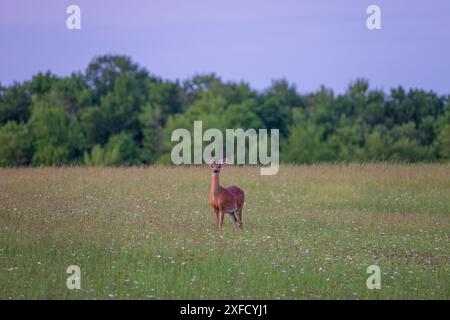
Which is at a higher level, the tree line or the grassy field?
the tree line

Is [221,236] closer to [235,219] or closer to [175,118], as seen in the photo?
[235,219]

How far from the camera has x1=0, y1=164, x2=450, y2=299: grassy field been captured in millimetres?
11727

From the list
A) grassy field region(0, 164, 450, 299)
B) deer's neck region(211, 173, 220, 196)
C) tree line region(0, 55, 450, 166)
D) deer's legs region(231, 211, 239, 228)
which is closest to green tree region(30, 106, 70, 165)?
tree line region(0, 55, 450, 166)

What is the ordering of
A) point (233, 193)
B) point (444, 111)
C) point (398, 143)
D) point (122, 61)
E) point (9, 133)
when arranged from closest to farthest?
1. point (233, 193)
2. point (9, 133)
3. point (398, 143)
4. point (444, 111)
5. point (122, 61)

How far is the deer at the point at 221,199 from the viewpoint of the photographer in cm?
1569

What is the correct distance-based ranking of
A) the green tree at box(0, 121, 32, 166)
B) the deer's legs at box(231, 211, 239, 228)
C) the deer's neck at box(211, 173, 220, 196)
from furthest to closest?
the green tree at box(0, 121, 32, 166) < the deer's legs at box(231, 211, 239, 228) < the deer's neck at box(211, 173, 220, 196)

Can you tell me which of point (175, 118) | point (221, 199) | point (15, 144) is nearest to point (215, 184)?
point (221, 199)

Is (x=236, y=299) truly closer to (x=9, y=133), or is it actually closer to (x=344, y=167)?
(x=344, y=167)

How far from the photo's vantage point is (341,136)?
6400cm

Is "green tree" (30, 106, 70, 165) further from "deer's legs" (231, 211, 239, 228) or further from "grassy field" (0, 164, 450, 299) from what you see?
"deer's legs" (231, 211, 239, 228)

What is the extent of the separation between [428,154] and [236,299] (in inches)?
1954

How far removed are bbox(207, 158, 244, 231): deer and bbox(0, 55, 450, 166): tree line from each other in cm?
3882
